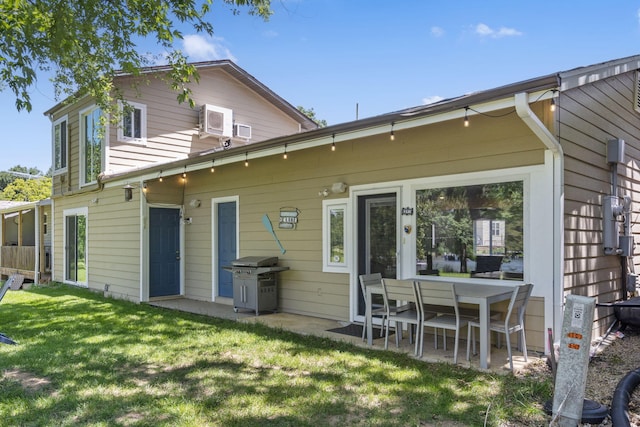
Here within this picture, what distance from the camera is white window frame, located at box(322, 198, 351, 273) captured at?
648 centimetres

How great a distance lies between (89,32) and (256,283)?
4041mm

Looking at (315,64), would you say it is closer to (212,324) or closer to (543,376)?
(212,324)

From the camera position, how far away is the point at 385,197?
6.12 m

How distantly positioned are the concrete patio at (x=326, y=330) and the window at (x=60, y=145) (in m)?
5.85

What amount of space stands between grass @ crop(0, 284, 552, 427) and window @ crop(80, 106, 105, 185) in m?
5.49

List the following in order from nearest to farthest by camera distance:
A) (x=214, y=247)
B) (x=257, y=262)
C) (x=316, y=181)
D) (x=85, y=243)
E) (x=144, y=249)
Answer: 1. (x=316, y=181)
2. (x=257, y=262)
3. (x=214, y=247)
4. (x=144, y=249)
5. (x=85, y=243)

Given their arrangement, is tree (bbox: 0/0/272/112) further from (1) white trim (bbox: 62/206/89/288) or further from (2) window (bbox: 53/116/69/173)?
(2) window (bbox: 53/116/69/173)

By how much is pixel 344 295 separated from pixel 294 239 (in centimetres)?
130

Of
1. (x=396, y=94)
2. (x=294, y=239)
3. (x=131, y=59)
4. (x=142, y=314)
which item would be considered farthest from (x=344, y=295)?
(x=396, y=94)

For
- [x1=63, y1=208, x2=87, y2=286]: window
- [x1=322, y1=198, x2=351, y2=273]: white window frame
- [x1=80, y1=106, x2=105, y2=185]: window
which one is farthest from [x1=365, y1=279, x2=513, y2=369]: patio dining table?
[x1=63, y1=208, x2=87, y2=286]: window

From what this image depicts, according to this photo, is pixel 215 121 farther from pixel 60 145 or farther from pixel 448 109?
pixel 448 109

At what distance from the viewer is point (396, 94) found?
17266mm

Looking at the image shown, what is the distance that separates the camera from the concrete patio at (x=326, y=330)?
14.5 feet

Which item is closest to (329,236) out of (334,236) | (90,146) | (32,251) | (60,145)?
(334,236)
